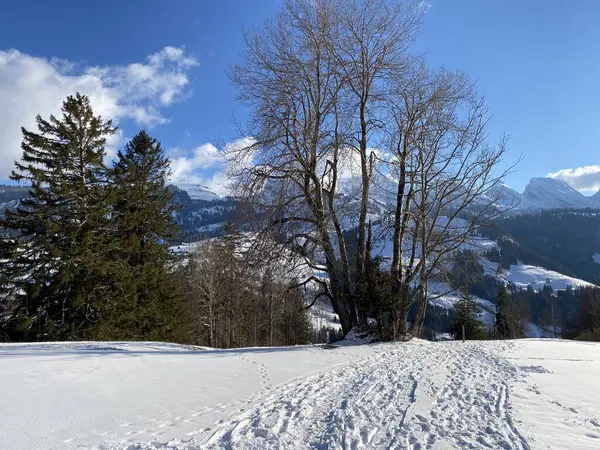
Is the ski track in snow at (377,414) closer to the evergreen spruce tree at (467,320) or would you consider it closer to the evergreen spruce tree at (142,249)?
the evergreen spruce tree at (142,249)

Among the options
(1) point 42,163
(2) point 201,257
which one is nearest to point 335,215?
(1) point 42,163

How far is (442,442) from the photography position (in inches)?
168

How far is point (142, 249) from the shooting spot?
24.5 metres

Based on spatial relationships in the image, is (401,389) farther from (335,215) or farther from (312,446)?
(335,215)

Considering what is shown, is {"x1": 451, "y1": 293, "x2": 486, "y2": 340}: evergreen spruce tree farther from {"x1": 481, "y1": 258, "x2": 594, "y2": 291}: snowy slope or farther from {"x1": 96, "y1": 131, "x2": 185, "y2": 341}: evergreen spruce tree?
{"x1": 481, "y1": 258, "x2": 594, "y2": 291}: snowy slope

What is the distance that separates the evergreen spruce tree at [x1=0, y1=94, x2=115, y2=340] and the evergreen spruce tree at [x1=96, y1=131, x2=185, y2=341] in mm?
1179

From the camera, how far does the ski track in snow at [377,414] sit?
423 centimetres

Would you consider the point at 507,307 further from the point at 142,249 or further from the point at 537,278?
the point at 537,278

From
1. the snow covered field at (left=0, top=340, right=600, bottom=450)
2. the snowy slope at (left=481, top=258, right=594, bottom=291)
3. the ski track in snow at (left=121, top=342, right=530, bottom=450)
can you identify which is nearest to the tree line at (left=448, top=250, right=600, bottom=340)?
the snow covered field at (left=0, top=340, right=600, bottom=450)

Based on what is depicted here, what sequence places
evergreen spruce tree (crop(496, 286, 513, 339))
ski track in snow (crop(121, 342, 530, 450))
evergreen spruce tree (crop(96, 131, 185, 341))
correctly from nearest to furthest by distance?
ski track in snow (crop(121, 342, 530, 450))
evergreen spruce tree (crop(96, 131, 185, 341))
evergreen spruce tree (crop(496, 286, 513, 339))

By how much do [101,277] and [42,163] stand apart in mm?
6718

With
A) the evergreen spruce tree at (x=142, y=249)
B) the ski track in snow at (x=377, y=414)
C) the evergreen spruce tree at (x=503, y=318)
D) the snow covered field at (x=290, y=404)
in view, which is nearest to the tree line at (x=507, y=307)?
the evergreen spruce tree at (x=503, y=318)

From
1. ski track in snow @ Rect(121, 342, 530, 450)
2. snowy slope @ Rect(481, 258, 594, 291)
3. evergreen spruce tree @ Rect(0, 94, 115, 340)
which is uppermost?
snowy slope @ Rect(481, 258, 594, 291)

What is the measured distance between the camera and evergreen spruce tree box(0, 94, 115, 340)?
19.5 meters
